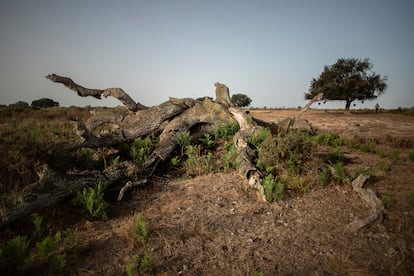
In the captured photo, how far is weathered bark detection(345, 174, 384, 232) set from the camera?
3.77 meters

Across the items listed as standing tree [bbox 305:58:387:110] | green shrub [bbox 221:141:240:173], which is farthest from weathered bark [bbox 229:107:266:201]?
standing tree [bbox 305:58:387:110]

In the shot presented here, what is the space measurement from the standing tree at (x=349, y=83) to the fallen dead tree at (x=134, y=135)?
2108cm

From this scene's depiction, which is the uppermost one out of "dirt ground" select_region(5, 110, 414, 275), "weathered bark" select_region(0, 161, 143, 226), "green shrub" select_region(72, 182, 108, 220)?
"weathered bark" select_region(0, 161, 143, 226)

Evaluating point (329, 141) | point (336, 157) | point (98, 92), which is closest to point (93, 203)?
point (98, 92)

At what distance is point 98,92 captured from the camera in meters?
8.05

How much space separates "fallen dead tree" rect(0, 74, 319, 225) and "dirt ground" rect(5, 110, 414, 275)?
1.37 ft

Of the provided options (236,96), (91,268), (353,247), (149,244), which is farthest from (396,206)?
(236,96)

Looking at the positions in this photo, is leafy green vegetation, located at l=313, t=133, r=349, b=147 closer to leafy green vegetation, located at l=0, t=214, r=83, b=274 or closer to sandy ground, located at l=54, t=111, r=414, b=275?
sandy ground, located at l=54, t=111, r=414, b=275

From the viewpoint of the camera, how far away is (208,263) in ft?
10.1

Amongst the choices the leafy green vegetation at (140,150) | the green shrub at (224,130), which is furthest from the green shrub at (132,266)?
the green shrub at (224,130)

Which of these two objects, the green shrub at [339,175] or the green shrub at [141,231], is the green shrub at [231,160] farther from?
the green shrub at [141,231]

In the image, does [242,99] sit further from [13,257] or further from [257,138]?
[13,257]

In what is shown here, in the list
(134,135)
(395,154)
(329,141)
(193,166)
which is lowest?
(193,166)

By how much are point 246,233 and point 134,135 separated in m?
5.04
